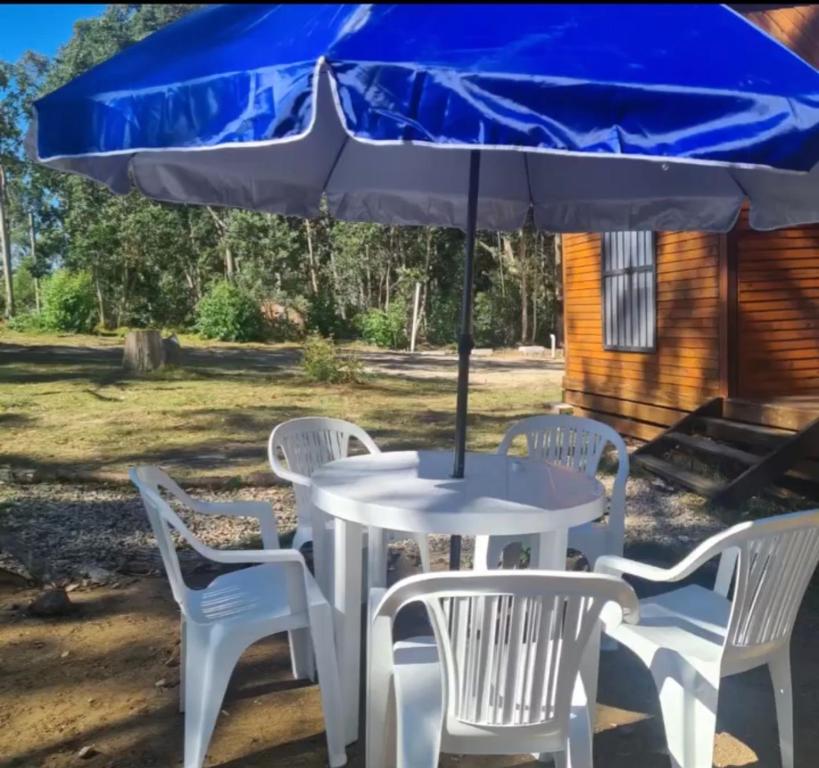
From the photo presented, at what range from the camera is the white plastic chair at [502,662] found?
5.74 feet

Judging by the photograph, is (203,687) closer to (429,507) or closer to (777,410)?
(429,507)

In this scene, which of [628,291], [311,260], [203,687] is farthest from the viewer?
[311,260]

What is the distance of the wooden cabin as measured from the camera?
19.6ft

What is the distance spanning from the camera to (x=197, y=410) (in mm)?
10102

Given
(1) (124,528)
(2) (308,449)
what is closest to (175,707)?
(2) (308,449)

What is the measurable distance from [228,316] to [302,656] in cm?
1953

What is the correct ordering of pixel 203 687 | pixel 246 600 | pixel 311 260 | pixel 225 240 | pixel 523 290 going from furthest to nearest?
1. pixel 311 260
2. pixel 225 240
3. pixel 523 290
4. pixel 246 600
5. pixel 203 687

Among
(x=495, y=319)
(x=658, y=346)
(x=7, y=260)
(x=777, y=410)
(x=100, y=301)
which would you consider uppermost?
(x=7, y=260)

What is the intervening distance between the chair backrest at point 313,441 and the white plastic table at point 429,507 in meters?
0.71

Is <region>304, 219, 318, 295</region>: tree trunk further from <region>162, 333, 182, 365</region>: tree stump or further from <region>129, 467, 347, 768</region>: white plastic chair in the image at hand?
<region>129, 467, 347, 768</region>: white plastic chair

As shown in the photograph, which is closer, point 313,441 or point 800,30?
point 313,441

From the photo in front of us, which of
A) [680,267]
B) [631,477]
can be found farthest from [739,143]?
[680,267]

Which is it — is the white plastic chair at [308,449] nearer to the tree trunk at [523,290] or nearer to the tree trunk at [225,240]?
the tree trunk at [523,290]

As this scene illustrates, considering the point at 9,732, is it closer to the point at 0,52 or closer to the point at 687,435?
the point at 687,435
